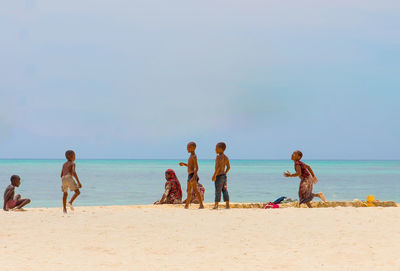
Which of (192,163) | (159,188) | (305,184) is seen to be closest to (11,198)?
(192,163)

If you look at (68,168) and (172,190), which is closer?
(68,168)

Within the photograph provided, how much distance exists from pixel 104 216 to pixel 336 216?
17.2 feet

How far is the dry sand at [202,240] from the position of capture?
26.2 feet

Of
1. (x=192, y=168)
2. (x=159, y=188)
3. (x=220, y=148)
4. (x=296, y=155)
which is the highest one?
(x=220, y=148)

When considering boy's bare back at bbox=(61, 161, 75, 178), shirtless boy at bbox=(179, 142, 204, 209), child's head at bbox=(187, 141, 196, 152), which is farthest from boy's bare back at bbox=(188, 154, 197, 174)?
boy's bare back at bbox=(61, 161, 75, 178)

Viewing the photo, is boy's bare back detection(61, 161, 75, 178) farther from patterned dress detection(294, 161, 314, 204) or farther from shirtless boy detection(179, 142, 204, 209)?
patterned dress detection(294, 161, 314, 204)

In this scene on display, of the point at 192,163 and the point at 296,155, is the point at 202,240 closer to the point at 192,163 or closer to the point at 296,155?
the point at 192,163

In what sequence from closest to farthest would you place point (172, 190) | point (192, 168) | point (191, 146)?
point (192, 168), point (191, 146), point (172, 190)

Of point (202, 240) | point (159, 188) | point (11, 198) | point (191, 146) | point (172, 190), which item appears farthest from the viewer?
point (159, 188)

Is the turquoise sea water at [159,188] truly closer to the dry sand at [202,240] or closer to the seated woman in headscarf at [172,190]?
the seated woman in headscarf at [172,190]

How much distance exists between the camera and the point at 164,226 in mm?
10906

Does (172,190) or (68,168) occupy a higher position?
(68,168)

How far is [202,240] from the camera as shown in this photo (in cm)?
960

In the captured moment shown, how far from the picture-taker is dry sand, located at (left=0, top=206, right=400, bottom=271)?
799cm
